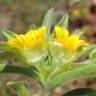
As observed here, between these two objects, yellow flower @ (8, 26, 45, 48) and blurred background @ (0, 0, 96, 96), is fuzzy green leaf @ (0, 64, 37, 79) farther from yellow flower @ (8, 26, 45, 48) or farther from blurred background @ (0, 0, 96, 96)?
blurred background @ (0, 0, 96, 96)

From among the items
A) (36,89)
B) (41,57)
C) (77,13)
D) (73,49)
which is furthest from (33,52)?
(77,13)

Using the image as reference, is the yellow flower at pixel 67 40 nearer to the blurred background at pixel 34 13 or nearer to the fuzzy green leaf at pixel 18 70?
the fuzzy green leaf at pixel 18 70

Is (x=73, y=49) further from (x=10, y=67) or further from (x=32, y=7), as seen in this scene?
(x=32, y=7)

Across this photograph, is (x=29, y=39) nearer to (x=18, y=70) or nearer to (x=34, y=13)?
(x=18, y=70)

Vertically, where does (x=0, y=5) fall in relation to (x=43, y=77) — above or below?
above

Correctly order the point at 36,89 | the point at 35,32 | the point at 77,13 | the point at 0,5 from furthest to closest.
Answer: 1. the point at 77,13
2. the point at 0,5
3. the point at 36,89
4. the point at 35,32

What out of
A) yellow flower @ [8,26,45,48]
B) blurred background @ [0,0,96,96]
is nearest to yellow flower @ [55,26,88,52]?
yellow flower @ [8,26,45,48]

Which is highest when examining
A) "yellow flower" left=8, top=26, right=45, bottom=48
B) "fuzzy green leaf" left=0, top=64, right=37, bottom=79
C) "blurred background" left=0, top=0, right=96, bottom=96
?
"blurred background" left=0, top=0, right=96, bottom=96

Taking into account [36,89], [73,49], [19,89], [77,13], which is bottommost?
[19,89]

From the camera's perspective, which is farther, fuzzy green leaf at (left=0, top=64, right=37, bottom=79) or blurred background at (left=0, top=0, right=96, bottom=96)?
blurred background at (left=0, top=0, right=96, bottom=96)
